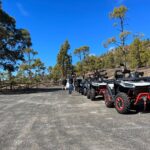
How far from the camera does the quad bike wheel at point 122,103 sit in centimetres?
984

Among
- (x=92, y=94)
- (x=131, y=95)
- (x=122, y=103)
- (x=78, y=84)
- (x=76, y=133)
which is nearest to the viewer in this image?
(x=76, y=133)

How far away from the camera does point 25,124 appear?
28.2 feet

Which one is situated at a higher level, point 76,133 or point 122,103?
point 122,103

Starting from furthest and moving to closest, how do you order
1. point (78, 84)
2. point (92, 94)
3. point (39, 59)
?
point (39, 59)
point (78, 84)
point (92, 94)

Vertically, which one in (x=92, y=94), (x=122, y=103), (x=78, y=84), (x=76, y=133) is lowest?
(x=76, y=133)

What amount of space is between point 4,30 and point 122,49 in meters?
13.9

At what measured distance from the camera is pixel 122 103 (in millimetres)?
10023

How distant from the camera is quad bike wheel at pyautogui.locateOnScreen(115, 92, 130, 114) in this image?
9.84 m

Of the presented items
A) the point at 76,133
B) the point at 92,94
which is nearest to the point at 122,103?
the point at 76,133

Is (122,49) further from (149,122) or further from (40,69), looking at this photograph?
(40,69)

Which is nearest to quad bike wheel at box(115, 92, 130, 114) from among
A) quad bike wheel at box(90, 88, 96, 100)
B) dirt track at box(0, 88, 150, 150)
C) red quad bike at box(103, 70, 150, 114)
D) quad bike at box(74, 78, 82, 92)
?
red quad bike at box(103, 70, 150, 114)

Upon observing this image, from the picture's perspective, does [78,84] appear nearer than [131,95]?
No

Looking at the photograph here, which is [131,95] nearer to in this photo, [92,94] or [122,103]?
[122,103]

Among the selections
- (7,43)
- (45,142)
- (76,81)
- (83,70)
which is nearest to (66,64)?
(83,70)
